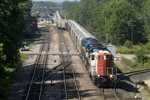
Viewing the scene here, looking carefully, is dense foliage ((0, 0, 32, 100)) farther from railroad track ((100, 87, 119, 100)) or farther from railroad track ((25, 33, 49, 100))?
railroad track ((100, 87, 119, 100))

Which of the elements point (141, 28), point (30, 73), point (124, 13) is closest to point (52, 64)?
point (30, 73)

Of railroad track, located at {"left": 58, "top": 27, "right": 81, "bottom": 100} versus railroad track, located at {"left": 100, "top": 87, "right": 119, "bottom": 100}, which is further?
railroad track, located at {"left": 58, "top": 27, "right": 81, "bottom": 100}

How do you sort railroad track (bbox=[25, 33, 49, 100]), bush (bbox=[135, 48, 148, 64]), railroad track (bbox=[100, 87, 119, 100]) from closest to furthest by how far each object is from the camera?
railroad track (bbox=[100, 87, 119, 100]) → railroad track (bbox=[25, 33, 49, 100]) → bush (bbox=[135, 48, 148, 64])

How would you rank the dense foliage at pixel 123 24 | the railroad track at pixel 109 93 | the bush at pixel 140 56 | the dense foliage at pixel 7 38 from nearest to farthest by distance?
1. the dense foliage at pixel 7 38
2. the railroad track at pixel 109 93
3. the bush at pixel 140 56
4. the dense foliage at pixel 123 24

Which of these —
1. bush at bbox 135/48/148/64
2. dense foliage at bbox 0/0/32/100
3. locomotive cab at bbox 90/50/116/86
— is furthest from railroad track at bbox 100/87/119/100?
bush at bbox 135/48/148/64

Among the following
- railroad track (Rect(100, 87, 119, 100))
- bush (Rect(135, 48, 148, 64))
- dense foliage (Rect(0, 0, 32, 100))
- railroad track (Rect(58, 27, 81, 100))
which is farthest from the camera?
bush (Rect(135, 48, 148, 64))

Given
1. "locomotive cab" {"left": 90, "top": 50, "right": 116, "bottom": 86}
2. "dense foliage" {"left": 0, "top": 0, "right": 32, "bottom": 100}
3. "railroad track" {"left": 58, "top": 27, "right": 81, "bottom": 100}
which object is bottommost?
"railroad track" {"left": 58, "top": 27, "right": 81, "bottom": 100}

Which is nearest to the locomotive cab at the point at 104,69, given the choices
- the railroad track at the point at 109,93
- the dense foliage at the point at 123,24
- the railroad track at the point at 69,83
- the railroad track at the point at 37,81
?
the railroad track at the point at 109,93

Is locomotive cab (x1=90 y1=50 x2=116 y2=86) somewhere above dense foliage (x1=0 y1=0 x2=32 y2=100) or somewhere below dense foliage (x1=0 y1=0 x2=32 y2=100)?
below

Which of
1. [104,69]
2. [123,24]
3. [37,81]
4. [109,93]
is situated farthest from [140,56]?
[123,24]

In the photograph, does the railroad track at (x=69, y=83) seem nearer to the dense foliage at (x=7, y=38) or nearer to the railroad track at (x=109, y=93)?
the railroad track at (x=109, y=93)

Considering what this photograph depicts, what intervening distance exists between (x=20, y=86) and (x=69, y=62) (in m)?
12.2

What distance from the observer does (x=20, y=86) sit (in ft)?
81.1

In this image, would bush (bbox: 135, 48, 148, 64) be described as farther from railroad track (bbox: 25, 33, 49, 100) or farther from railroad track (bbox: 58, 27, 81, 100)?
railroad track (bbox: 25, 33, 49, 100)
